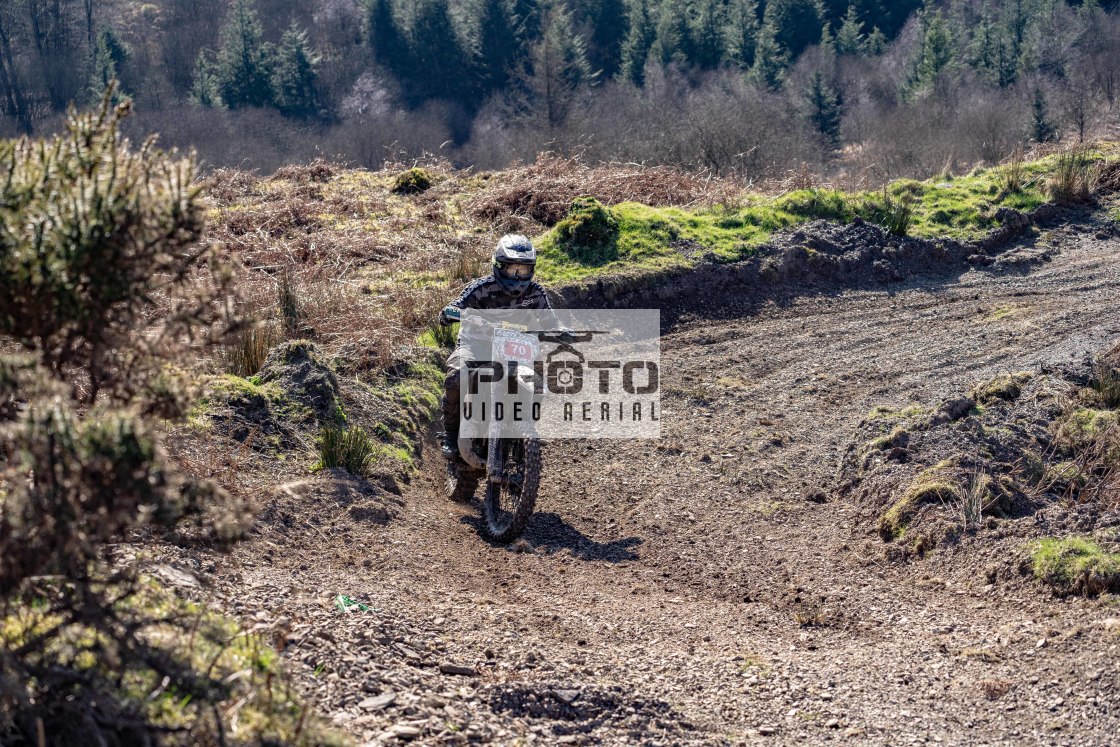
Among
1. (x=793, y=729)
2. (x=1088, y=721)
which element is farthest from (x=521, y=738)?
(x=1088, y=721)

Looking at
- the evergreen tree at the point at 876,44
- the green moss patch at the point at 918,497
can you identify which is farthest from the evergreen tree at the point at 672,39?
the green moss patch at the point at 918,497

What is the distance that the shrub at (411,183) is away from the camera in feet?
61.3

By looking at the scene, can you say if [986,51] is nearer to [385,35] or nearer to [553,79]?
[553,79]

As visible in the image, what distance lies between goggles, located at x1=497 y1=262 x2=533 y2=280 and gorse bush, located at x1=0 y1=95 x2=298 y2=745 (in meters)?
4.08

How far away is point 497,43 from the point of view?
215 feet

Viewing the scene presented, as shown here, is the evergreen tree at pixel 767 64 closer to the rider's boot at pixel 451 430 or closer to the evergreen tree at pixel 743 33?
the evergreen tree at pixel 743 33

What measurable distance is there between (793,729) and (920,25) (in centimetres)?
6676

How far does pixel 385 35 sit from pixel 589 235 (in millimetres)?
60690

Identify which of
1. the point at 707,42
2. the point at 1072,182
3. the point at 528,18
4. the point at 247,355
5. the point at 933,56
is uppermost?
the point at 528,18

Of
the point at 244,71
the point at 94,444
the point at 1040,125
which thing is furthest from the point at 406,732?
the point at 244,71

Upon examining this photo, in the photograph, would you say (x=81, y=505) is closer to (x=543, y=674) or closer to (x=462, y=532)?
(x=543, y=674)

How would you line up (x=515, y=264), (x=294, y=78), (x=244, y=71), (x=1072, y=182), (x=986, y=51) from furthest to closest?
(x=294, y=78) < (x=244, y=71) < (x=986, y=51) < (x=1072, y=182) < (x=515, y=264)

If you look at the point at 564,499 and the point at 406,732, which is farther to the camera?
the point at 564,499

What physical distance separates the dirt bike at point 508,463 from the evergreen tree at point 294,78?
57157mm
